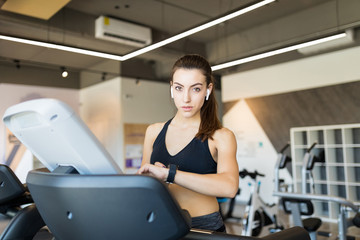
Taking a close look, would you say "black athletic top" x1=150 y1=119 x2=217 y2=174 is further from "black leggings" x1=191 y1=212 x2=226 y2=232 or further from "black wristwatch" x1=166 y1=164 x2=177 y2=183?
"black wristwatch" x1=166 y1=164 x2=177 y2=183

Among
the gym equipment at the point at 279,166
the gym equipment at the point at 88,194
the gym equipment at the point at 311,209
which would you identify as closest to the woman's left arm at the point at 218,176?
the gym equipment at the point at 88,194

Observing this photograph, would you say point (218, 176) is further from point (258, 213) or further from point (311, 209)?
point (258, 213)

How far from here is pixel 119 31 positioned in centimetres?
620

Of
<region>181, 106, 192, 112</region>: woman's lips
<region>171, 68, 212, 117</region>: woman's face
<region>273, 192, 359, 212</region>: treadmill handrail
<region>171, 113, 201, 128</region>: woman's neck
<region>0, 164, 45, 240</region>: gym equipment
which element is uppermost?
<region>171, 68, 212, 117</region>: woman's face

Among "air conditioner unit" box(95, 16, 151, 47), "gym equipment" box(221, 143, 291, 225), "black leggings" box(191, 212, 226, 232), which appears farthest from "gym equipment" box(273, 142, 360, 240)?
"air conditioner unit" box(95, 16, 151, 47)

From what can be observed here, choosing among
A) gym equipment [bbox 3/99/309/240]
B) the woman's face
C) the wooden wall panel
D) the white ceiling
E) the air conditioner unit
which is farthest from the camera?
the air conditioner unit

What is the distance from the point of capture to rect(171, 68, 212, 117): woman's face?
108cm

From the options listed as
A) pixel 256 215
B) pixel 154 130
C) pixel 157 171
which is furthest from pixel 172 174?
pixel 256 215

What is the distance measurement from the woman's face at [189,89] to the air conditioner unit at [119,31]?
5342 mm

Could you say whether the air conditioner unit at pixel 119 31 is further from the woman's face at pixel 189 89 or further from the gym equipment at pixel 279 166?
the woman's face at pixel 189 89

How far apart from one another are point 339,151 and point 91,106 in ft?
18.6

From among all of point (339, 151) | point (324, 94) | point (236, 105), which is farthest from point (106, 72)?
point (339, 151)

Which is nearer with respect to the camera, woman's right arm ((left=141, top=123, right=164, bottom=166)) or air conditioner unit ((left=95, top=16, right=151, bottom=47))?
woman's right arm ((left=141, top=123, right=164, bottom=166))

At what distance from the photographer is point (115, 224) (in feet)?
2.21
